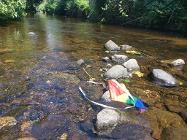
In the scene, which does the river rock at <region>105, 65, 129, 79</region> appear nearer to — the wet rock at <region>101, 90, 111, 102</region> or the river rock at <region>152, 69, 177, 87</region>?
the river rock at <region>152, 69, 177, 87</region>

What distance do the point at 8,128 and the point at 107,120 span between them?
1.71 metres

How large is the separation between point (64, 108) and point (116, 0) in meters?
19.2

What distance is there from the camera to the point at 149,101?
6492 mm

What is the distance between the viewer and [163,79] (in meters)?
7.76

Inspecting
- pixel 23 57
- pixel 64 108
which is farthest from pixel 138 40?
pixel 64 108

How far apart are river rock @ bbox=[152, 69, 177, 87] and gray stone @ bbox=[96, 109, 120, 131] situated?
264 cm

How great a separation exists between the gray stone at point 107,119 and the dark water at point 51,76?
344 mm

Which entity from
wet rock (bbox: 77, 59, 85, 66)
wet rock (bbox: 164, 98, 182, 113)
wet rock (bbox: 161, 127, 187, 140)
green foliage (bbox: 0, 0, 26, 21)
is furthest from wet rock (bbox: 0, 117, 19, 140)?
green foliage (bbox: 0, 0, 26, 21)

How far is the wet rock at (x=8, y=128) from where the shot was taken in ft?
16.1

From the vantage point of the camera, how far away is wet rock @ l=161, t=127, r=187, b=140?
4895mm

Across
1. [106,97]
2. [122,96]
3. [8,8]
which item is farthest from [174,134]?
[8,8]

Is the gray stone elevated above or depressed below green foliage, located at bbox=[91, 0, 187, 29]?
below

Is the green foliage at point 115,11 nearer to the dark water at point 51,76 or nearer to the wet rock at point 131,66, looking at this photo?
the dark water at point 51,76

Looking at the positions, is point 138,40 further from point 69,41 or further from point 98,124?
point 98,124
